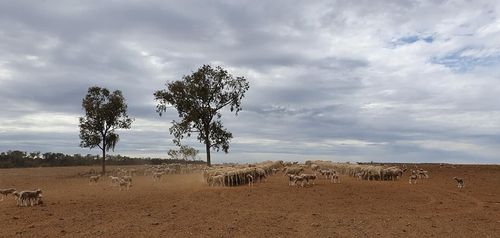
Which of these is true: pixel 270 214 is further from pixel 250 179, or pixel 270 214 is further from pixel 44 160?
pixel 44 160

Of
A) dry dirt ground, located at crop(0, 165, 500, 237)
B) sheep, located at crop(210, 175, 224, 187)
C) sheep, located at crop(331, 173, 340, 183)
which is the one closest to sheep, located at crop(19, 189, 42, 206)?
dry dirt ground, located at crop(0, 165, 500, 237)

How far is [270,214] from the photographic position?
2139cm

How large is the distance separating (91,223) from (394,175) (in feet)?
91.7

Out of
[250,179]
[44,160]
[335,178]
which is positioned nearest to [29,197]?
[250,179]

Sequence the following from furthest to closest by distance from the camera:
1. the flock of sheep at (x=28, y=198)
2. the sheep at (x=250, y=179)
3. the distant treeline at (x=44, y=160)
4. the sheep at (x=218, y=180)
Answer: the distant treeline at (x=44, y=160)
the sheep at (x=218, y=180)
the sheep at (x=250, y=179)
the flock of sheep at (x=28, y=198)

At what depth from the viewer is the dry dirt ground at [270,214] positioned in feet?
57.5

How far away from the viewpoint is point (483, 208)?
77.3 ft

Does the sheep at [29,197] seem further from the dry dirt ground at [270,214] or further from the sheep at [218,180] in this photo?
the sheep at [218,180]

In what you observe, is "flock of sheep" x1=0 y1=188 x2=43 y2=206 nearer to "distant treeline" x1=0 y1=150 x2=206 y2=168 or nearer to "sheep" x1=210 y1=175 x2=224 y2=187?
"sheep" x1=210 y1=175 x2=224 y2=187

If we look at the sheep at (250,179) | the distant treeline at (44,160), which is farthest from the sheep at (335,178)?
the distant treeline at (44,160)

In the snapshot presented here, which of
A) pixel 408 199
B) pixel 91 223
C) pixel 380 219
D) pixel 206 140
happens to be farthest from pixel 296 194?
pixel 206 140

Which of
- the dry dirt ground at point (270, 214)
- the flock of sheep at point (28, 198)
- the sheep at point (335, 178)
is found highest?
the sheep at point (335, 178)

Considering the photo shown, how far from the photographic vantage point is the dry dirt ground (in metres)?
17.5

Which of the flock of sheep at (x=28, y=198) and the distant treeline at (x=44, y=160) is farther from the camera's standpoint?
the distant treeline at (x=44, y=160)
